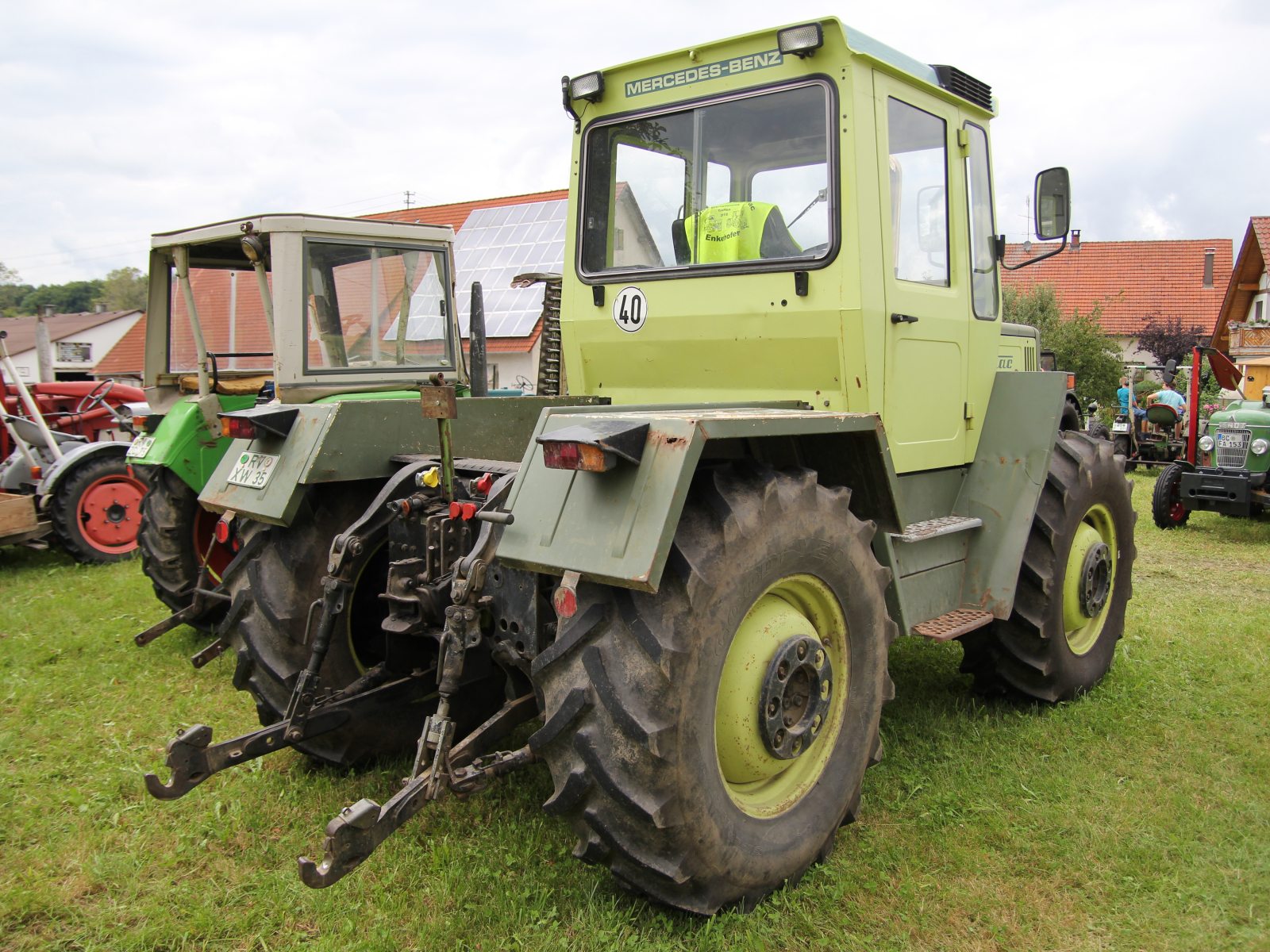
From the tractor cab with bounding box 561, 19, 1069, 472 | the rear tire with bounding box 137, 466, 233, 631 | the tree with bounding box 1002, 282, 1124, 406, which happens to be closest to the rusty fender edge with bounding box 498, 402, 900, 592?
the tractor cab with bounding box 561, 19, 1069, 472

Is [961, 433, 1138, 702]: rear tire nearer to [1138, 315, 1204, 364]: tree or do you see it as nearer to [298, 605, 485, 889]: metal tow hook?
[298, 605, 485, 889]: metal tow hook

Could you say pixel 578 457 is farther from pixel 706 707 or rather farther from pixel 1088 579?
pixel 1088 579

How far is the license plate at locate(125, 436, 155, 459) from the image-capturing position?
18.5 feet

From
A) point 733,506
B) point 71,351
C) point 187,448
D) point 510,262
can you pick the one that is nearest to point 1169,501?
point 733,506

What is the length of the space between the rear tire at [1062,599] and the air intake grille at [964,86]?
64.1 inches

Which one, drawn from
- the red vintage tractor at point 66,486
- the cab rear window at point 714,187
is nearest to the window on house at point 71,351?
the red vintage tractor at point 66,486

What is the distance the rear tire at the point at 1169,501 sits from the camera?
9766 millimetres

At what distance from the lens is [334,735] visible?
3385 millimetres

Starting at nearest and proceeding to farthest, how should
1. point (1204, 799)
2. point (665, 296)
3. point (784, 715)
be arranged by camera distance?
point (784, 715), point (1204, 799), point (665, 296)

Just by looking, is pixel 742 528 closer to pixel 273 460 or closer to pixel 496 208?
pixel 273 460

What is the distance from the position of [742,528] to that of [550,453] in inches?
22.3

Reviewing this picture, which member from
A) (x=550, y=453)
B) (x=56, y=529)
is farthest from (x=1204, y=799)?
(x=56, y=529)

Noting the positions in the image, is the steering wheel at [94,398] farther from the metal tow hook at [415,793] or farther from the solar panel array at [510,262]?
the metal tow hook at [415,793]

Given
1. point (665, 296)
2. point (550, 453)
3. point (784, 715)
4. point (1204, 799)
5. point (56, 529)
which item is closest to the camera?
point (550, 453)
